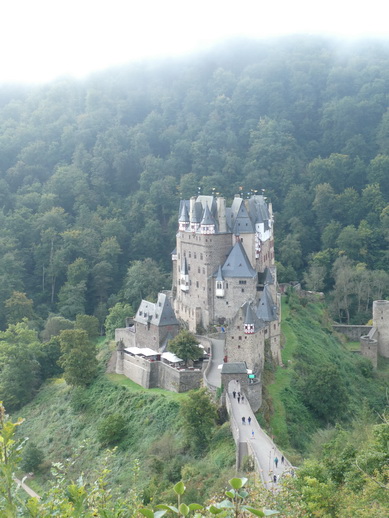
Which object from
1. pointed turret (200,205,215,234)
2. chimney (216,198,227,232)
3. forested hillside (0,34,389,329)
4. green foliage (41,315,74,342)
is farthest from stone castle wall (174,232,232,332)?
forested hillside (0,34,389,329)

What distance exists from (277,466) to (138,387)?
2082 centimetres

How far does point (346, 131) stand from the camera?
118m

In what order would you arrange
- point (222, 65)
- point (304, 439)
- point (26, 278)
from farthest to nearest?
point (222, 65), point (26, 278), point (304, 439)

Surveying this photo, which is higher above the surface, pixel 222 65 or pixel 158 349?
pixel 222 65

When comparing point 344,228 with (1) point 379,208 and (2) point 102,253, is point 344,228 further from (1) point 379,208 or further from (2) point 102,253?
(2) point 102,253

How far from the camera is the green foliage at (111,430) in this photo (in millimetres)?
46094

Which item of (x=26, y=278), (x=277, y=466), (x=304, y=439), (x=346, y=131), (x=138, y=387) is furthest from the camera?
(x=346, y=131)

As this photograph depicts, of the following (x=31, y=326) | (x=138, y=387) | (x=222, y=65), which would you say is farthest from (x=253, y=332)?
(x=222, y=65)

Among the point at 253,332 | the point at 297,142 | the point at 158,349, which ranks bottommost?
the point at 158,349

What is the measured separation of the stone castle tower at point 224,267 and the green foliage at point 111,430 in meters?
11.1

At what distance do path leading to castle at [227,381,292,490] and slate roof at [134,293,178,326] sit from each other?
40.5 ft

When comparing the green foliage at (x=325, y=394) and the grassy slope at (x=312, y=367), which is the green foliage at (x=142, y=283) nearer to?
the grassy slope at (x=312, y=367)

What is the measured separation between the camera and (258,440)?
36.0 meters

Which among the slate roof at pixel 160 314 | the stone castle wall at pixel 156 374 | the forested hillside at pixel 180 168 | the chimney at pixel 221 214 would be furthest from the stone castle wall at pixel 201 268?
the forested hillside at pixel 180 168
